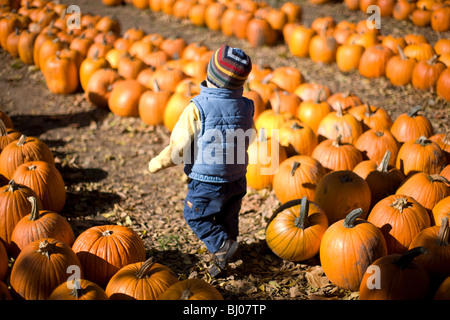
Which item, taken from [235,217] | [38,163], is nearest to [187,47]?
[38,163]

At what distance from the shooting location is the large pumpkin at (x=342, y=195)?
4.27 m

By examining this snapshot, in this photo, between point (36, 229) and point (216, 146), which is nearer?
point (216, 146)

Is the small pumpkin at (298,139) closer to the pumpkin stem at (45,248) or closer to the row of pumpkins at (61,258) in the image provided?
the row of pumpkins at (61,258)

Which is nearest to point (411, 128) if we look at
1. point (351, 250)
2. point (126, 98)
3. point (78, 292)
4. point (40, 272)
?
point (351, 250)

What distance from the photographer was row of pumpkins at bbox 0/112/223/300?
9.77ft

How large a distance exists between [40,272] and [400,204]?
320 cm

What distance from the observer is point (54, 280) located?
3.17 meters

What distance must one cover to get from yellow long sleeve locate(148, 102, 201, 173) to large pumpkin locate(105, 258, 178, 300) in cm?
84

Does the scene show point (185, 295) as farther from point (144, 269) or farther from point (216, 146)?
point (216, 146)

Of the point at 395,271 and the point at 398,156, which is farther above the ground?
the point at 398,156

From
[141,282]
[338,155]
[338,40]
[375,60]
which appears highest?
[338,40]

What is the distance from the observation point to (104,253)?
3551mm

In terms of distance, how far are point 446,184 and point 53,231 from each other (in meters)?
3.88
